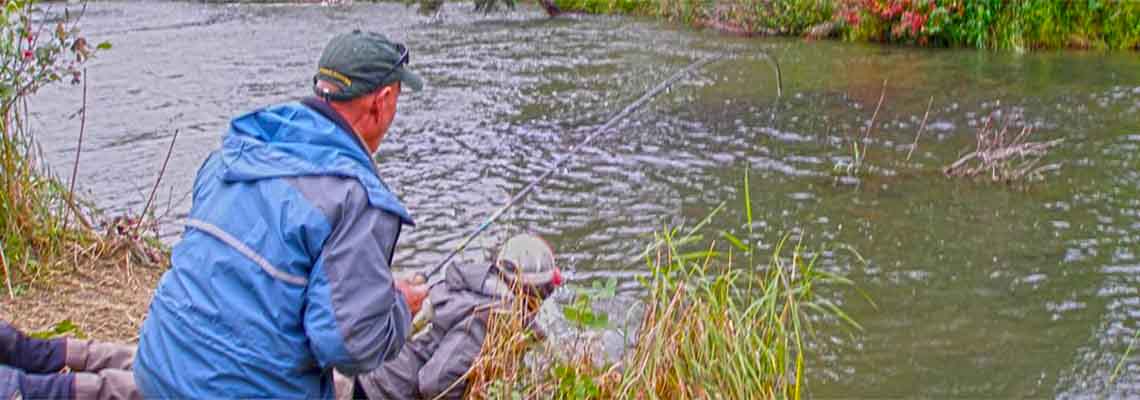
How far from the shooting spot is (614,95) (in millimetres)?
12344

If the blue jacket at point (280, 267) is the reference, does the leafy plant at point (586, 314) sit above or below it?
below

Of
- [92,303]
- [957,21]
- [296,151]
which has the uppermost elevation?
[296,151]

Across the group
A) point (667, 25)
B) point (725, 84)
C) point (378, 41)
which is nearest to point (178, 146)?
point (725, 84)

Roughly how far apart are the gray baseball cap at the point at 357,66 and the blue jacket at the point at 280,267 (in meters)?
0.09

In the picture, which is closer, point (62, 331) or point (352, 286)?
point (352, 286)

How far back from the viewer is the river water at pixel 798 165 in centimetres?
577

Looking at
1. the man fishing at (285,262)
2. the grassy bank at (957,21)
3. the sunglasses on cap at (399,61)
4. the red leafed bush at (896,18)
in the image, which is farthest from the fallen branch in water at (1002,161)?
the man fishing at (285,262)

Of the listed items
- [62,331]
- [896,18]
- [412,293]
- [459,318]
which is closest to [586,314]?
[459,318]

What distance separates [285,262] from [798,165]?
7.02 meters

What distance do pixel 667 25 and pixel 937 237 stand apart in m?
11.5

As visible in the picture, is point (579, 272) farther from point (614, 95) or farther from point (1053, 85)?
point (1053, 85)

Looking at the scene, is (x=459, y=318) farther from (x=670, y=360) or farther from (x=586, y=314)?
(x=670, y=360)

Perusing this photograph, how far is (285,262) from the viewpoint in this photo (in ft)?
8.56

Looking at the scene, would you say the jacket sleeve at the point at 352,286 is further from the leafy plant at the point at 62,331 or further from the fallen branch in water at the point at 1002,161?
the fallen branch in water at the point at 1002,161
